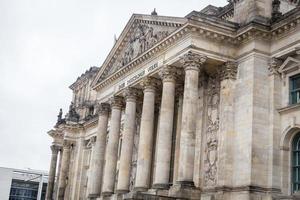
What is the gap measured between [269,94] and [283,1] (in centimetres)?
718

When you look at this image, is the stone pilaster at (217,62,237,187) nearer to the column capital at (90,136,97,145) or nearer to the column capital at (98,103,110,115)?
the column capital at (98,103,110,115)

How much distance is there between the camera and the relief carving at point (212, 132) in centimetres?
3109

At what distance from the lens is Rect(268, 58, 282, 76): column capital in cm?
3008

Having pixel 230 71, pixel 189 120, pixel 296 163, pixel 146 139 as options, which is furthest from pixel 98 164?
pixel 296 163

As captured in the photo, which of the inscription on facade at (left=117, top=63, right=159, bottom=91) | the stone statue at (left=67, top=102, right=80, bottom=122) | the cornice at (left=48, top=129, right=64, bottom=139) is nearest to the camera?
the inscription on facade at (left=117, top=63, right=159, bottom=91)

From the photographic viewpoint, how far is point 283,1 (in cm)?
3341

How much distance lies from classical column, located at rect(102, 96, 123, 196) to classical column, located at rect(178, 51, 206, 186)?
35.2 feet

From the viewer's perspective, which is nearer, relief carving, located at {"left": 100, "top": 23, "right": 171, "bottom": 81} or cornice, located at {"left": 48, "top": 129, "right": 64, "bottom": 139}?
relief carving, located at {"left": 100, "top": 23, "right": 171, "bottom": 81}

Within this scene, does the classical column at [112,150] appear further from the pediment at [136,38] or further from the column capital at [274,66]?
the column capital at [274,66]

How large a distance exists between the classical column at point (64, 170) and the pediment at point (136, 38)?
60.7 ft

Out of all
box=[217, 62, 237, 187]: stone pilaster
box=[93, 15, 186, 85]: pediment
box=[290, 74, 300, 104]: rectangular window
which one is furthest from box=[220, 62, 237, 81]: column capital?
box=[93, 15, 186, 85]: pediment

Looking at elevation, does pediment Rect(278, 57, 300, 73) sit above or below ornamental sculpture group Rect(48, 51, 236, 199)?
above

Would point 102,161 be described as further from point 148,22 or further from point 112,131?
point 148,22

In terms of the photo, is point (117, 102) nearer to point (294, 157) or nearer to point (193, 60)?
point (193, 60)
